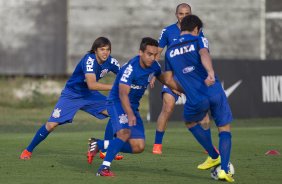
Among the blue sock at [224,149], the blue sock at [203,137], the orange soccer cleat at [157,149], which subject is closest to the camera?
the blue sock at [224,149]

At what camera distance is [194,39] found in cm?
1177

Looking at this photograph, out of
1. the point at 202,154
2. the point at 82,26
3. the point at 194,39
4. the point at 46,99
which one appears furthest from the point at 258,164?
the point at 82,26

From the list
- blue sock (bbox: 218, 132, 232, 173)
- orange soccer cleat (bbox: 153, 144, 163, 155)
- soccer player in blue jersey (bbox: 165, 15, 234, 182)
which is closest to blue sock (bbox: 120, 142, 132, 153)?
soccer player in blue jersey (bbox: 165, 15, 234, 182)

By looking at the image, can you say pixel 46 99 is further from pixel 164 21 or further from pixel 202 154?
pixel 202 154

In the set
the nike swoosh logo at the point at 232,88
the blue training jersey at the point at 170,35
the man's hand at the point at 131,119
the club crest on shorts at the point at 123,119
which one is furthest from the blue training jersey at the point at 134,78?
the nike swoosh logo at the point at 232,88

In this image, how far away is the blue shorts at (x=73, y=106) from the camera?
48.4 feet

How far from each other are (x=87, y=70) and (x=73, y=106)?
3.47ft

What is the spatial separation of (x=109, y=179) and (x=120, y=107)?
111 cm

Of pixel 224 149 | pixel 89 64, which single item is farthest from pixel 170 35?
pixel 224 149

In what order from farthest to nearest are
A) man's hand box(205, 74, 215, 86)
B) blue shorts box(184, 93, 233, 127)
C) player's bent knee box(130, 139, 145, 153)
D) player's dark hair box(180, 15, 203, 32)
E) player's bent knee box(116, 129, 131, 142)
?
player's bent knee box(130, 139, 145, 153) < player's bent knee box(116, 129, 131, 142) < player's dark hair box(180, 15, 203, 32) < blue shorts box(184, 93, 233, 127) < man's hand box(205, 74, 215, 86)

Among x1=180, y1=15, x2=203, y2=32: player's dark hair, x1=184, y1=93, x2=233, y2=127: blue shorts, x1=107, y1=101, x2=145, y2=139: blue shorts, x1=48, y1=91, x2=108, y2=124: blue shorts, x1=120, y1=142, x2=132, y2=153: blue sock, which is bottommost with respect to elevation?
x1=120, y1=142, x2=132, y2=153: blue sock

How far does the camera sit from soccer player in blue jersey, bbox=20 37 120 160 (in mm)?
13984

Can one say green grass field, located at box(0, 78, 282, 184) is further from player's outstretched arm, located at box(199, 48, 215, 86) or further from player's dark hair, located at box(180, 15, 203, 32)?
player's dark hair, located at box(180, 15, 203, 32)

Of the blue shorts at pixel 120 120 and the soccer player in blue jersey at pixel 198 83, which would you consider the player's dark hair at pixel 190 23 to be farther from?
the blue shorts at pixel 120 120
